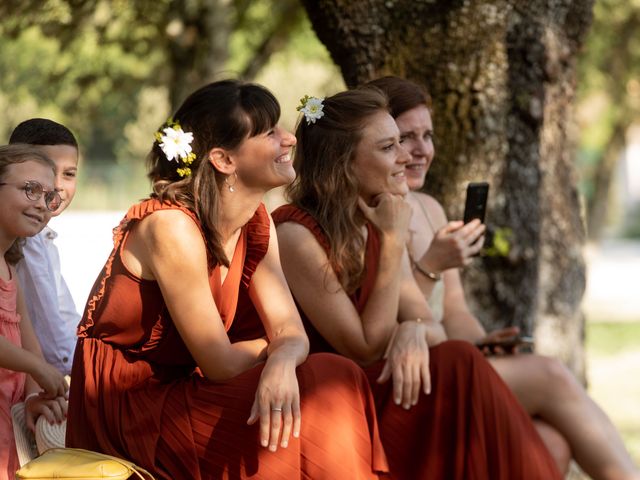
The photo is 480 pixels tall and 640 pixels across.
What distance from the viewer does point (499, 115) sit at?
578 cm

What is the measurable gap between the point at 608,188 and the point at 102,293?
2097 cm

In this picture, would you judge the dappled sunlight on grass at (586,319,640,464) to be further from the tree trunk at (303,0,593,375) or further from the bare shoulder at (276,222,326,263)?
the bare shoulder at (276,222,326,263)

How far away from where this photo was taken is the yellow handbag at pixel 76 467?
124 inches

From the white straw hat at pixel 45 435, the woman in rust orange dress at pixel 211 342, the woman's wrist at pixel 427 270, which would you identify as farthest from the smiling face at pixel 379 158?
the white straw hat at pixel 45 435

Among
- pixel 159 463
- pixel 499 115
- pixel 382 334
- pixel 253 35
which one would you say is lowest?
pixel 159 463

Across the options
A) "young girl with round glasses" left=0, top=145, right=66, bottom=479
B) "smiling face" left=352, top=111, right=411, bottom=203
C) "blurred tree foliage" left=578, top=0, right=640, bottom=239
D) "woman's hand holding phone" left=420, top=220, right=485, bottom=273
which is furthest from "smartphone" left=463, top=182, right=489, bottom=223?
"blurred tree foliage" left=578, top=0, right=640, bottom=239

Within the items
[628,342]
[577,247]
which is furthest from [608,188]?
[577,247]

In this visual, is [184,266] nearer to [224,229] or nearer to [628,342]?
[224,229]

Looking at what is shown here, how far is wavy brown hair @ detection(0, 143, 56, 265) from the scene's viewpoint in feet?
12.5

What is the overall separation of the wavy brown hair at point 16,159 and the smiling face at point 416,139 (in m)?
1.59

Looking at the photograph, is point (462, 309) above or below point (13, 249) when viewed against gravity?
below

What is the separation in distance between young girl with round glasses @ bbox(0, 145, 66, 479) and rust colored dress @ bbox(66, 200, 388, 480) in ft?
0.40

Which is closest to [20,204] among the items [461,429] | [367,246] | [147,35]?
[367,246]

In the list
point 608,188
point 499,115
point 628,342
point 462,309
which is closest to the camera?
point 462,309
